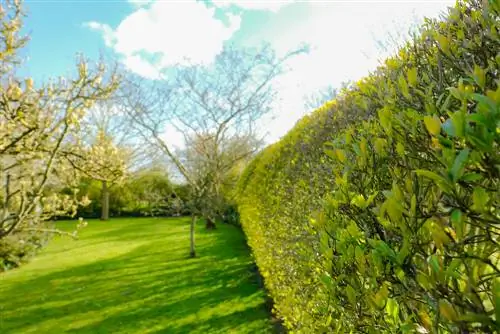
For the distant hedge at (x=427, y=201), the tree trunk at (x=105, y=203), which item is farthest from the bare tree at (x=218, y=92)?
the distant hedge at (x=427, y=201)

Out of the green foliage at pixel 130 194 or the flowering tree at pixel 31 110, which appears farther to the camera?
the green foliage at pixel 130 194

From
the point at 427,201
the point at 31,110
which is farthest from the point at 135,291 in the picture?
the point at 427,201

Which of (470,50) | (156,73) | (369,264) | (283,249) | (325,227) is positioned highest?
(156,73)

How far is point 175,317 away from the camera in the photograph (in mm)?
8156

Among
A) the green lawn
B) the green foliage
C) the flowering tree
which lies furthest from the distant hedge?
the green foliage

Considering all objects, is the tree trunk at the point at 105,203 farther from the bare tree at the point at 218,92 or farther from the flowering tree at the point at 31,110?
the flowering tree at the point at 31,110

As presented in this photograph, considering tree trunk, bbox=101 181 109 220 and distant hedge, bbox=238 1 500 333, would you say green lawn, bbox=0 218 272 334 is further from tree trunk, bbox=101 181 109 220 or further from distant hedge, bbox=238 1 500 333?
tree trunk, bbox=101 181 109 220

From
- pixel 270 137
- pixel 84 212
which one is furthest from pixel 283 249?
pixel 84 212

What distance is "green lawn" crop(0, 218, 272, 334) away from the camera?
25.7ft

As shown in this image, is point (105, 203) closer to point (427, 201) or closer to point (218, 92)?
point (218, 92)

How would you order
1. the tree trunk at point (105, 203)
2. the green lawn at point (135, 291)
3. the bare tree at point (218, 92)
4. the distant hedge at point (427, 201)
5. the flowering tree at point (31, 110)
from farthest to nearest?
the tree trunk at point (105, 203), the bare tree at point (218, 92), the green lawn at point (135, 291), the flowering tree at point (31, 110), the distant hedge at point (427, 201)

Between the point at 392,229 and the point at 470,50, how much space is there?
87cm

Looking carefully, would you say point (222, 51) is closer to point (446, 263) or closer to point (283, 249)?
point (283, 249)

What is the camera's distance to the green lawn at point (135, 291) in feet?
25.7
